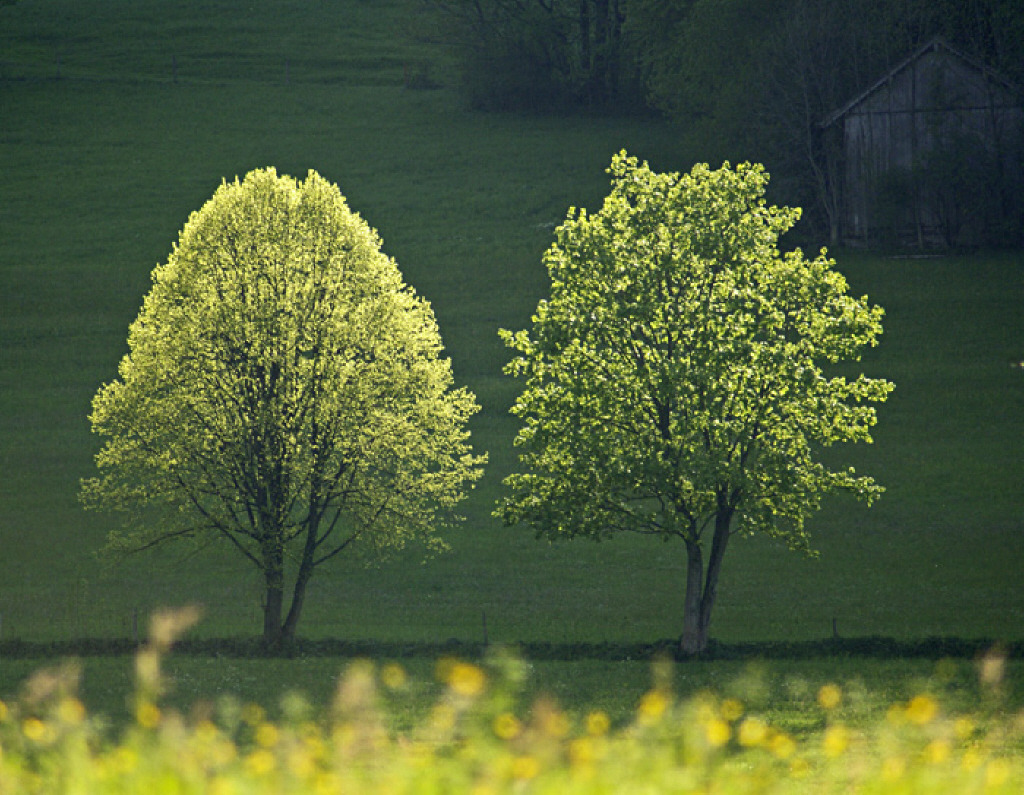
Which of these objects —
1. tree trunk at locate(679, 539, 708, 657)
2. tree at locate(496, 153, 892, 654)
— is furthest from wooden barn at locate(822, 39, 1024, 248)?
tree trunk at locate(679, 539, 708, 657)

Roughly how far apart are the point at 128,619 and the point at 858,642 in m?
20.3

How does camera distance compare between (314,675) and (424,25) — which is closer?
(314,675)

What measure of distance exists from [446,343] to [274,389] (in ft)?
86.7

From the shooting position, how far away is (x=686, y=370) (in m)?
28.1

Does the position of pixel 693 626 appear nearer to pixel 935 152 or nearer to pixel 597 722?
→ pixel 597 722

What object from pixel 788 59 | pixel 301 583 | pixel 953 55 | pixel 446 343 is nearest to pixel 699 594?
pixel 301 583

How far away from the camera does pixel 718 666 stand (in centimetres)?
2867

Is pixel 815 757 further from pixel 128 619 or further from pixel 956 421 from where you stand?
pixel 956 421

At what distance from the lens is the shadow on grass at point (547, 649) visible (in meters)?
29.2

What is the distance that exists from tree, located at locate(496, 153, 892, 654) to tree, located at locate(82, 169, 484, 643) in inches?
150

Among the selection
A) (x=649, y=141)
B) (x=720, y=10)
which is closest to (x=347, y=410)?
(x=720, y=10)

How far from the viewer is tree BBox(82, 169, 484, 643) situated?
3070cm

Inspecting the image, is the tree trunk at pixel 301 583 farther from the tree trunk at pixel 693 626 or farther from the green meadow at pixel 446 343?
the tree trunk at pixel 693 626

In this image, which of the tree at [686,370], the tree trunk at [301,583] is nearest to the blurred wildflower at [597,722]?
the tree at [686,370]
